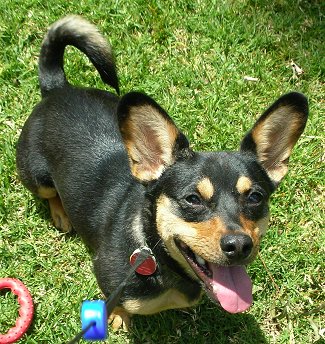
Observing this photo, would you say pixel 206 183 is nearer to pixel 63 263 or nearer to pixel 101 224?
pixel 101 224

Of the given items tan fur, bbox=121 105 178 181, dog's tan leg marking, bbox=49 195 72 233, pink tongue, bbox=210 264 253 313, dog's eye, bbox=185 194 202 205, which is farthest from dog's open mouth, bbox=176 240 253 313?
dog's tan leg marking, bbox=49 195 72 233

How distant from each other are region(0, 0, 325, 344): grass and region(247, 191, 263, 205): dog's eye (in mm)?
1326

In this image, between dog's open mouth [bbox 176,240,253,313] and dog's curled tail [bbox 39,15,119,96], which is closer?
dog's open mouth [bbox 176,240,253,313]

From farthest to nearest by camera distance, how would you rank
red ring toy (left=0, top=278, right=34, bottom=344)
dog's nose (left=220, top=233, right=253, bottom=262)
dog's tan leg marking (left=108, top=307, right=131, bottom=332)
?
dog's tan leg marking (left=108, top=307, right=131, bottom=332), red ring toy (left=0, top=278, right=34, bottom=344), dog's nose (left=220, top=233, right=253, bottom=262)

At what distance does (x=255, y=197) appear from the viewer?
126 inches

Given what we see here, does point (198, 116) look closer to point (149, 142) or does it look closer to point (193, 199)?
point (149, 142)

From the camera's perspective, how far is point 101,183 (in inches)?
154

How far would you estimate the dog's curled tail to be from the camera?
4.04 m

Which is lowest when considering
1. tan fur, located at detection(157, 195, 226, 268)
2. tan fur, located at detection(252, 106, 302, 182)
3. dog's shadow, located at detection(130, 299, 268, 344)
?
dog's shadow, located at detection(130, 299, 268, 344)

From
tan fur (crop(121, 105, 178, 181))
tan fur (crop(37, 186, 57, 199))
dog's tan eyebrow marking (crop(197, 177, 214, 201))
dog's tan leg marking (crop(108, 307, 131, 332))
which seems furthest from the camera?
tan fur (crop(37, 186, 57, 199))

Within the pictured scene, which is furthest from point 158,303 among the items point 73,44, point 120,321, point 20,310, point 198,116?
point 198,116

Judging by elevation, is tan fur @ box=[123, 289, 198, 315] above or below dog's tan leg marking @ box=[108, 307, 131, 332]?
above

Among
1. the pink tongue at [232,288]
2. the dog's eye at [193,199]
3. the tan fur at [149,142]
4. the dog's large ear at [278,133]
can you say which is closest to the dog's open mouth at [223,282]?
the pink tongue at [232,288]

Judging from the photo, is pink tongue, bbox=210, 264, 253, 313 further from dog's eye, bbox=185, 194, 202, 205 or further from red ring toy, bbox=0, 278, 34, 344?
red ring toy, bbox=0, 278, 34, 344
